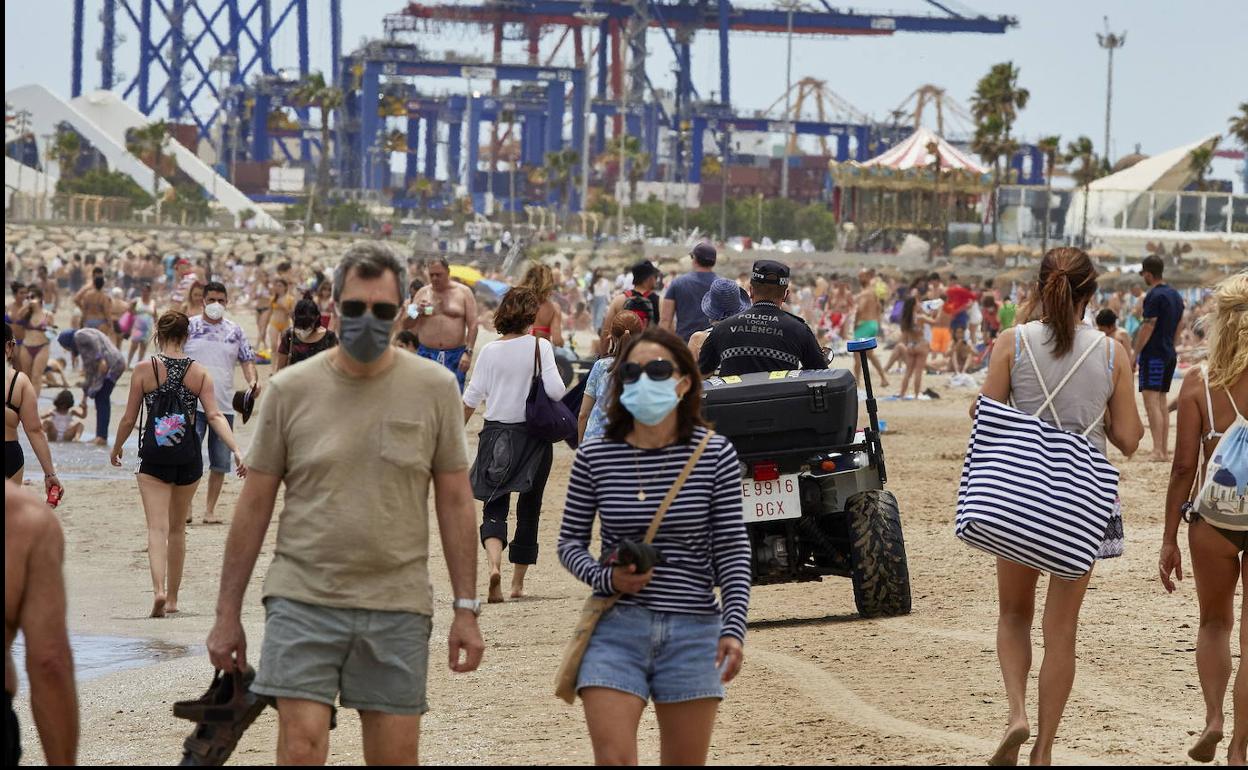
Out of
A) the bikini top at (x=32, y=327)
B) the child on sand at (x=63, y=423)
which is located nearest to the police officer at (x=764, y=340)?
the child on sand at (x=63, y=423)

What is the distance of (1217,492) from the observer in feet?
17.9

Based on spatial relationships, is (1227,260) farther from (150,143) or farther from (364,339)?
(150,143)

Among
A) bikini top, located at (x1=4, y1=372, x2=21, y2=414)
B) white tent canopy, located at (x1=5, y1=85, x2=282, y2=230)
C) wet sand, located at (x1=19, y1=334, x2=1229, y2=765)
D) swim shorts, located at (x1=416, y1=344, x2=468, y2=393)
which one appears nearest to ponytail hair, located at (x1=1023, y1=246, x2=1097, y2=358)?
wet sand, located at (x1=19, y1=334, x2=1229, y2=765)

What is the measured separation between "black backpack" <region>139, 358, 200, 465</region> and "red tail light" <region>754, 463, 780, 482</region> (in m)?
2.89

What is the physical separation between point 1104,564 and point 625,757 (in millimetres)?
6054

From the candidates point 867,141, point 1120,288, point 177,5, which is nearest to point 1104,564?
point 1120,288

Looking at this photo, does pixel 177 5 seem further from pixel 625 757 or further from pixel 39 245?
pixel 625 757

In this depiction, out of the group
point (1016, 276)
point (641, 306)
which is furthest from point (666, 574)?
point (1016, 276)

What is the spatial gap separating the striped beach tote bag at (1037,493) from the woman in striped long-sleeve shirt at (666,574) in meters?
1.24

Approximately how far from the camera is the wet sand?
590 cm

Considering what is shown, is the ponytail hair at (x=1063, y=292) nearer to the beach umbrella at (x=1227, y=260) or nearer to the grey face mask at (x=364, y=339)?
the grey face mask at (x=364, y=339)

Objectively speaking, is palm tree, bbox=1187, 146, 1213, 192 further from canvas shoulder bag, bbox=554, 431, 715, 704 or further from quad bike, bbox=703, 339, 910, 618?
canvas shoulder bag, bbox=554, 431, 715, 704

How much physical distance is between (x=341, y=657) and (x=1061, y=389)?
230cm

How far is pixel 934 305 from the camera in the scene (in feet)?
90.1
